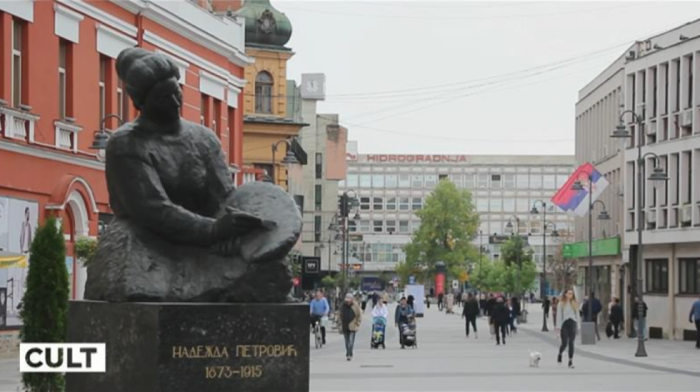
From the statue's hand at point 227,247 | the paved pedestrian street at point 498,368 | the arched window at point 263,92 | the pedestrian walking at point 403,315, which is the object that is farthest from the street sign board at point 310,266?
the statue's hand at point 227,247

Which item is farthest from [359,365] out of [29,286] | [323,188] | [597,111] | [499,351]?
[323,188]

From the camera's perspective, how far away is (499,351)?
43.6 m

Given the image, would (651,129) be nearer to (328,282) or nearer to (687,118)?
(687,118)

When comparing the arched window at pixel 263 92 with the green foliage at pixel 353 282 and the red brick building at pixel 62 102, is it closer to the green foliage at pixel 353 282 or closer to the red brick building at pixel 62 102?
the red brick building at pixel 62 102

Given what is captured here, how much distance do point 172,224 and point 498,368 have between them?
23451 millimetres

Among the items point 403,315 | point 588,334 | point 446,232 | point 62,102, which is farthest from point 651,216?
point 446,232

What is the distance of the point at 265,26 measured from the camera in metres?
75.9

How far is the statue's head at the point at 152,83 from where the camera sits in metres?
10.9

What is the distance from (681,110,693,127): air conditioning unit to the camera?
52750 millimetres

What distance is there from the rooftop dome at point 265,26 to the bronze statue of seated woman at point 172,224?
63.5 m

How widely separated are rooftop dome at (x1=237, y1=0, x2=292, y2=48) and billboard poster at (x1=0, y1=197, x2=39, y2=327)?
4075 cm

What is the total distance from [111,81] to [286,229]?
30562mm

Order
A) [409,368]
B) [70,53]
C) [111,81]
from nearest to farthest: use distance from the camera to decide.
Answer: [409,368] < [70,53] < [111,81]

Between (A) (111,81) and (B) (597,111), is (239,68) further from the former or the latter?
(B) (597,111)
